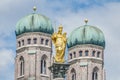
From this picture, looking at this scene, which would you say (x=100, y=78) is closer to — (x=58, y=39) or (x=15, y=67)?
(x=15, y=67)

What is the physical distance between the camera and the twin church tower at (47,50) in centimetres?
14438

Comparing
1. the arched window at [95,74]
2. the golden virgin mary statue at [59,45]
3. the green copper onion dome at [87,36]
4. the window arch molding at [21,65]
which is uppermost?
the green copper onion dome at [87,36]

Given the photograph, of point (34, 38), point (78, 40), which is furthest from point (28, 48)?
point (78, 40)

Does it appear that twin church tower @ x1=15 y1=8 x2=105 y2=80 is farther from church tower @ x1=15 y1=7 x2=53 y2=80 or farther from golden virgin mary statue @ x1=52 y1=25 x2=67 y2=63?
golden virgin mary statue @ x1=52 y1=25 x2=67 y2=63

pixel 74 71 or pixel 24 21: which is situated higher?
pixel 24 21

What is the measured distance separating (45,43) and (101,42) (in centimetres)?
1283

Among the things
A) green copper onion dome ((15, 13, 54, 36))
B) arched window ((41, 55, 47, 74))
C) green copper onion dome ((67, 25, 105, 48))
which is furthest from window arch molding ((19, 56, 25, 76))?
green copper onion dome ((67, 25, 105, 48))

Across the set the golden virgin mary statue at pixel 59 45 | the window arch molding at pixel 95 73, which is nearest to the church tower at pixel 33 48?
the window arch molding at pixel 95 73

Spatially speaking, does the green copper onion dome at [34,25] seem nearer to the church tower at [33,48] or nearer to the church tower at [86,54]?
the church tower at [33,48]

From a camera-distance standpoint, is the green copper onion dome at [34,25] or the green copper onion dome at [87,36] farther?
the green copper onion dome at [87,36]

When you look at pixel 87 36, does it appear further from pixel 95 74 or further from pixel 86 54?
pixel 95 74

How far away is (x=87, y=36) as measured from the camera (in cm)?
15050

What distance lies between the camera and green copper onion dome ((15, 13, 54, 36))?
147000 millimetres

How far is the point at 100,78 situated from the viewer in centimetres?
14938
